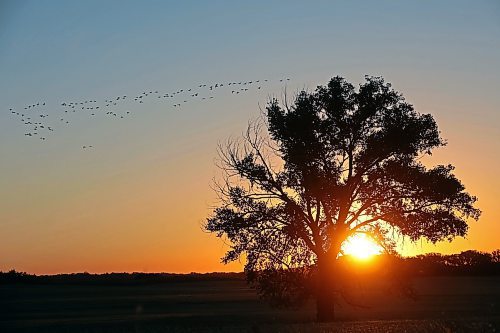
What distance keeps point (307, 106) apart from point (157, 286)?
71.5m

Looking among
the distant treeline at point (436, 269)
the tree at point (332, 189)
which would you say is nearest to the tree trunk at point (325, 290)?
the tree at point (332, 189)

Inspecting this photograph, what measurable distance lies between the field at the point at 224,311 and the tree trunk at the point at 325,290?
1.33 m

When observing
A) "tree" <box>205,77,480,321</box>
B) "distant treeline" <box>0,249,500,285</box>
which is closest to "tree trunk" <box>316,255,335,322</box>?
"tree" <box>205,77,480,321</box>

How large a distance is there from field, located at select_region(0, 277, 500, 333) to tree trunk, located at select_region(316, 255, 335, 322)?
4.37 ft

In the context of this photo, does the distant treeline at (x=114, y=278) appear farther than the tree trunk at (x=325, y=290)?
Yes

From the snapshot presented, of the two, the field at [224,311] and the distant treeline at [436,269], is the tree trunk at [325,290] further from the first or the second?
the distant treeline at [436,269]

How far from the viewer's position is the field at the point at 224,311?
131 feet

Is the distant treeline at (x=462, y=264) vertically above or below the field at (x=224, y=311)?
above

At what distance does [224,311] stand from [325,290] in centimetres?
2047

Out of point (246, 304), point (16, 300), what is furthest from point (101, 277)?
point (246, 304)

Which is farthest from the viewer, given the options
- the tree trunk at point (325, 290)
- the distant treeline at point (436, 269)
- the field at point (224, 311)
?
the distant treeline at point (436, 269)

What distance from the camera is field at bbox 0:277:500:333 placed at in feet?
131

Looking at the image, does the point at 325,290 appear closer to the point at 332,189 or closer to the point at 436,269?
the point at 332,189

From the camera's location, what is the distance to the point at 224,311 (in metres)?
63.3
